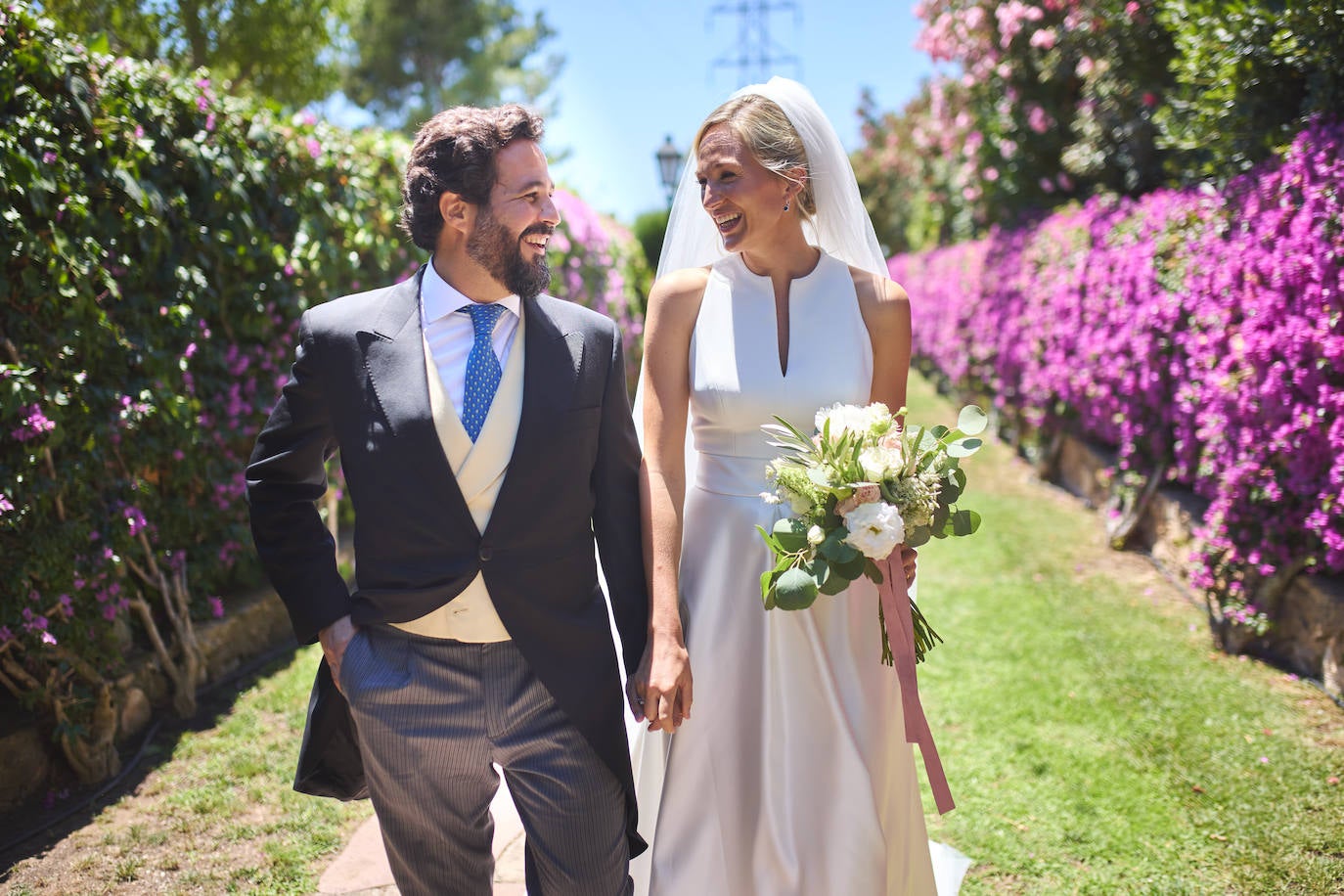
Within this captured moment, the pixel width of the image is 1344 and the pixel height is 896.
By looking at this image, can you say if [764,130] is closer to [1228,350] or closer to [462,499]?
[462,499]

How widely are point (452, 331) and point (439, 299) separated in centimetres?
8

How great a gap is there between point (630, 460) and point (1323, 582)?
403cm

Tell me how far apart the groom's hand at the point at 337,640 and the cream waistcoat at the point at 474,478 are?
5.7 inches

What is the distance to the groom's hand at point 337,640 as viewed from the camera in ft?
6.72

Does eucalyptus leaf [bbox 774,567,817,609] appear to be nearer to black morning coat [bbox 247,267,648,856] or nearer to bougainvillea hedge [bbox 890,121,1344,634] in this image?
black morning coat [bbox 247,267,648,856]

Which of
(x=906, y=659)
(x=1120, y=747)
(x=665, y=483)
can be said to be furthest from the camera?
(x=1120, y=747)

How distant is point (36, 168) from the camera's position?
3320 millimetres

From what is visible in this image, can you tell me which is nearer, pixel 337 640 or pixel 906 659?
pixel 337 640

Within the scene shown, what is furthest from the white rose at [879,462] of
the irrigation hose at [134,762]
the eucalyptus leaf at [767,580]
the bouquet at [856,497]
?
the irrigation hose at [134,762]

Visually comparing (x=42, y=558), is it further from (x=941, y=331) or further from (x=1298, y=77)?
(x=941, y=331)

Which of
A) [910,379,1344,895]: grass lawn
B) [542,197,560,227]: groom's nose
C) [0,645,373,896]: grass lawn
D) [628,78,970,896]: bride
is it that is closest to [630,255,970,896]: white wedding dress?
[628,78,970,896]: bride

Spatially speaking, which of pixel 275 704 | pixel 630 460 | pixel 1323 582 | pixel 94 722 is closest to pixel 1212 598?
pixel 1323 582

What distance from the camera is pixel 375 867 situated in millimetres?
3256

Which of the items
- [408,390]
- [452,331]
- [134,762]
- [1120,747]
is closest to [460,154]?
[452,331]
